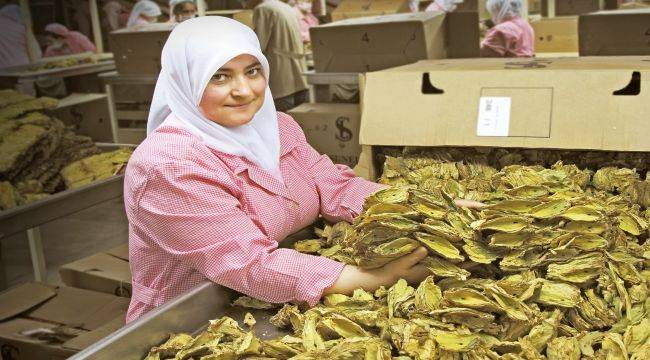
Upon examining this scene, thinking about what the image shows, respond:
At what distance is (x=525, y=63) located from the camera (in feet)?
7.17

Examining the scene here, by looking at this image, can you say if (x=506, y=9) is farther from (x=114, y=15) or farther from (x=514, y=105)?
(x=114, y=15)

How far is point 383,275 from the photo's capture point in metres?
1.36

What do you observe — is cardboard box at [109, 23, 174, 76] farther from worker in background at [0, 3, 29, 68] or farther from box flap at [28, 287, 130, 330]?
box flap at [28, 287, 130, 330]

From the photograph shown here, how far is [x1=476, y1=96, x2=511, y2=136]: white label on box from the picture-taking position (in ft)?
6.45

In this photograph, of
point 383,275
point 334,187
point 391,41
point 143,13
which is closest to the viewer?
point 383,275

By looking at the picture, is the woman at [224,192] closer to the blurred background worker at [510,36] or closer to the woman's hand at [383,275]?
the woman's hand at [383,275]

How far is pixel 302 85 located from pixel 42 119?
1896 mm

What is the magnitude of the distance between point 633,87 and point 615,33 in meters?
1.00

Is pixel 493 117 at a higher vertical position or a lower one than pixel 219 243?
higher

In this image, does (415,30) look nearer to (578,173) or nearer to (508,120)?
(508,120)

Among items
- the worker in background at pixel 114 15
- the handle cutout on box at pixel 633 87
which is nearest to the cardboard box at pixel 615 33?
the handle cutout on box at pixel 633 87

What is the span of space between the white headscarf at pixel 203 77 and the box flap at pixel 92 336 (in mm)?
775

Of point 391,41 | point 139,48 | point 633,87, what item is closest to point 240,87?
point 633,87

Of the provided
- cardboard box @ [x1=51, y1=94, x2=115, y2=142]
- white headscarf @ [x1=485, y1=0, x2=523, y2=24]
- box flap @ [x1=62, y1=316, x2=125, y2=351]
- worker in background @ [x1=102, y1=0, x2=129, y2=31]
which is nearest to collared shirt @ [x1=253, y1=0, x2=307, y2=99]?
cardboard box @ [x1=51, y1=94, x2=115, y2=142]
